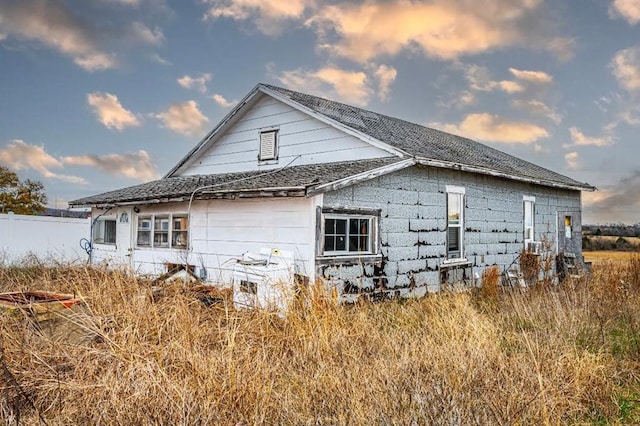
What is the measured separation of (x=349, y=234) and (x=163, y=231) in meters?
6.02

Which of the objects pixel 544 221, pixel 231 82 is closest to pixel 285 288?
pixel 231 82

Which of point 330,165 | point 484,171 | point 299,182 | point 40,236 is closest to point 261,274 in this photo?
point 299,182

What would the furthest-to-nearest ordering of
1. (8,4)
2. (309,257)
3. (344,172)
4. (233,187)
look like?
(8,4) < (233,187) < (344,172) < (309,257)

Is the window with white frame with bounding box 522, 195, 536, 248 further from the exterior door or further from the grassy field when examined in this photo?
the grassy field

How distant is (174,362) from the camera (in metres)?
4.85

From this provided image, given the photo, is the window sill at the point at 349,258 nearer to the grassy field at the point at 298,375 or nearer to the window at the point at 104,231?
the grassy field at the point at 298,375

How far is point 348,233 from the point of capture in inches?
381

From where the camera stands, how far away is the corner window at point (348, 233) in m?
9.33

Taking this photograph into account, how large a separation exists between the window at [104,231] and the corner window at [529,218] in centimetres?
1342

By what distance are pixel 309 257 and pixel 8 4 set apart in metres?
10.3

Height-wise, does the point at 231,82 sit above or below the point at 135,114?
above

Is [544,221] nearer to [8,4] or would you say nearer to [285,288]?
[285,288]

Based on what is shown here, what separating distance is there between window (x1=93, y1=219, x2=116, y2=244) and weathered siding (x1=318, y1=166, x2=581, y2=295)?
30.6 feet

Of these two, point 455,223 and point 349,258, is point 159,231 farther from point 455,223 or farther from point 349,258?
point 455,223
